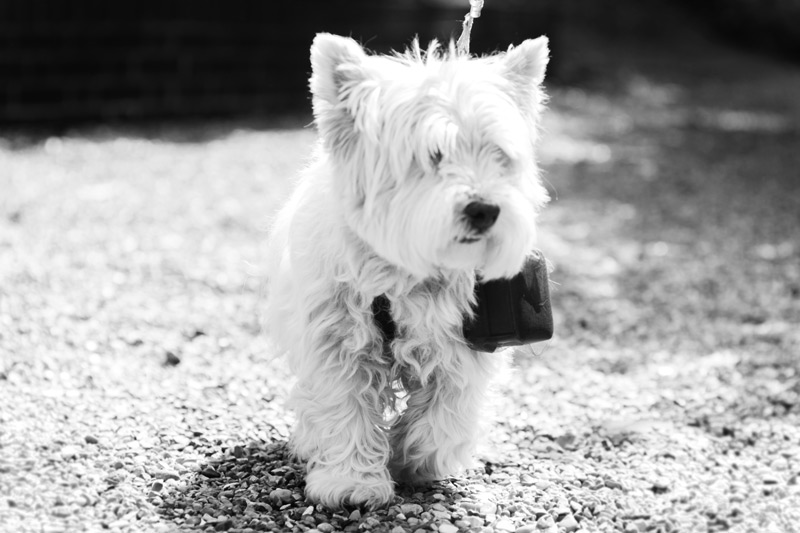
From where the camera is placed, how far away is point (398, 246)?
10.7 ft

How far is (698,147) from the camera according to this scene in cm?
1401

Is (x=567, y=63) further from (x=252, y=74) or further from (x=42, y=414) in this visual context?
(x=42, y=414)

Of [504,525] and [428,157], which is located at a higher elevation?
[428,157]

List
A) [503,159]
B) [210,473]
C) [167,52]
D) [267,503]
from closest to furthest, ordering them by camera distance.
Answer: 1. [503,159]
2. [267,503]
3. [210,473]
4. [167,52]

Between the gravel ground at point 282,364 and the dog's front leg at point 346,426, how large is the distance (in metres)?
0.10

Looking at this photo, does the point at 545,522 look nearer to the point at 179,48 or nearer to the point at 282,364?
the point at 282,364

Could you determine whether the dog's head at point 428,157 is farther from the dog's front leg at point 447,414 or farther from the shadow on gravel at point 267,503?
the shadow on gravel at point 267,503

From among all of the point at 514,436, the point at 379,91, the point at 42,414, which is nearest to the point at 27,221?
the point at 42,414

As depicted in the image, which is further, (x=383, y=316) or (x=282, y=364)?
(x=282, y=364)

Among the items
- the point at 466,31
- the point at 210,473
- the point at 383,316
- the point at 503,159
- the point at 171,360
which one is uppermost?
the point at 466,31

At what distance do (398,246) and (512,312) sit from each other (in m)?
0.60

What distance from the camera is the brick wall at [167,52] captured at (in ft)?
42.7

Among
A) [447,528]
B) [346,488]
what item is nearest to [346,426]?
[346,488]

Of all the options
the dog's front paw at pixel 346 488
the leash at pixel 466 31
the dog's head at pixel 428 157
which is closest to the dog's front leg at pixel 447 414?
the dog's front paw at pixel 346 488
